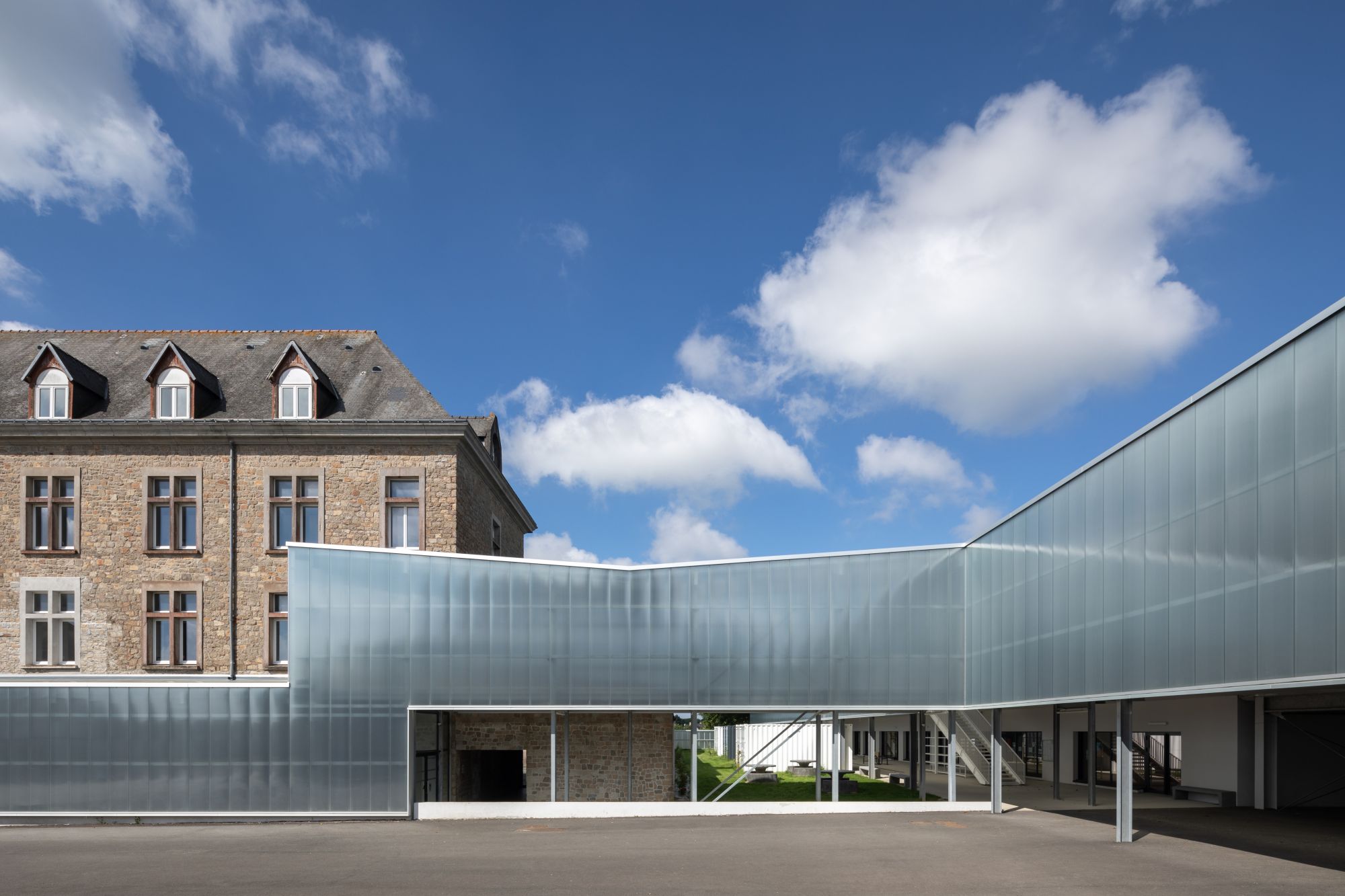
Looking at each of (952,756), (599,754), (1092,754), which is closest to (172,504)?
(599,754)

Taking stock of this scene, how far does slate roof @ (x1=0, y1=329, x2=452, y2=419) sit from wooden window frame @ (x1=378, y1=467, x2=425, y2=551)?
1.48 metres

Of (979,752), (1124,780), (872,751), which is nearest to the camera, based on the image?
(1124,780)

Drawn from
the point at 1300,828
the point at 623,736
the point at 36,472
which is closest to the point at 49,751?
the point at 36,472

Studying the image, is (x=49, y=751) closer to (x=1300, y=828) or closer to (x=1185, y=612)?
(x=1185, y=612)

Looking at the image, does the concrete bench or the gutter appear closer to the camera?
the concrete bench

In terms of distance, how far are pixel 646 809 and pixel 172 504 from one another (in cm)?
1485

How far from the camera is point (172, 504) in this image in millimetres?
27047

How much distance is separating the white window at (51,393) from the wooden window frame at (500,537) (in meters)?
12.4

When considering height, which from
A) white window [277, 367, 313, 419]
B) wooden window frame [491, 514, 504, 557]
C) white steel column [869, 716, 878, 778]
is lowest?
white steel column [869, 716, 878, 778]

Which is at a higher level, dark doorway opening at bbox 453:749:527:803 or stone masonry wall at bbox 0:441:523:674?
stone masonry wall at bbox 0:441:523:674

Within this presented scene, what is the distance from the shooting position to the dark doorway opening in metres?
27.5

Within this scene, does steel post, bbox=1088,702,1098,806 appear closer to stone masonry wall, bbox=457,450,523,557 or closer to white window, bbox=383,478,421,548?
stone masonry wall, bbox=457,450,523,557

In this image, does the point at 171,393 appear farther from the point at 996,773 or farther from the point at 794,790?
the point at 996,773

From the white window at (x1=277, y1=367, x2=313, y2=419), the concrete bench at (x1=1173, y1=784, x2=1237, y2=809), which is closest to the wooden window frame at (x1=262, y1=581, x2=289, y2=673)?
the white window at (x1=277, y1=367, x2=313, y2=419)
